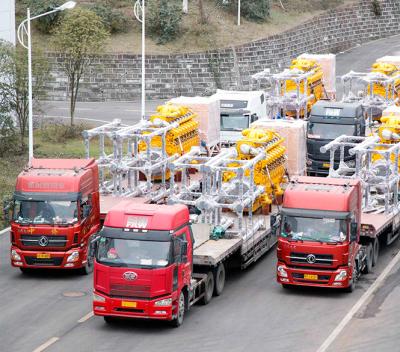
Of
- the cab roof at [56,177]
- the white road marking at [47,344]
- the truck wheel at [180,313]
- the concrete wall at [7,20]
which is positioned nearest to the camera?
the white road marking at [47,344]

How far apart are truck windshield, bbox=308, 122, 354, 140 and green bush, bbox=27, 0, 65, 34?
2920cm

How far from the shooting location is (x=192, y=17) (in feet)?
254

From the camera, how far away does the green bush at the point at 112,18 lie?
7438 centimetres

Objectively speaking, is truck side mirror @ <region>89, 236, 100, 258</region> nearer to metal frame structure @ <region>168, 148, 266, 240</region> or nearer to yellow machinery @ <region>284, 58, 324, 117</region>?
metal frame structure @ <region>168, 148, 266, 240</region>

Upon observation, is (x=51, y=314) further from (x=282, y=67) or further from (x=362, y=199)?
(x=282, y=67)

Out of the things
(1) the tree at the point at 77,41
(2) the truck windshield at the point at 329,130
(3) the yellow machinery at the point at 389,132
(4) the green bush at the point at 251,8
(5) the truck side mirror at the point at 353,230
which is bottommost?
(5) the truck side mirror at the point at 353,230

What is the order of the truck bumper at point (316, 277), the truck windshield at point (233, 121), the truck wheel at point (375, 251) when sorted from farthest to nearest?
the truck windshield at point (233, 121) < the truck wheel at point (375, 251) < the truck bumper at point (316, 277)

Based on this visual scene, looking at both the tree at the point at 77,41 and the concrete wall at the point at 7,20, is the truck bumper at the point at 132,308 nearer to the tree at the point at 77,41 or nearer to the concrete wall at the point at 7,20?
the tree at the point at 77,41

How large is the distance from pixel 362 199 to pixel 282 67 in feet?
131

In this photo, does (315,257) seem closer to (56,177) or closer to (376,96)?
(56,177)

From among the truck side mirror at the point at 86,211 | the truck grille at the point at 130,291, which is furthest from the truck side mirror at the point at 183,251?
the truck side mirror at the point at 86,211

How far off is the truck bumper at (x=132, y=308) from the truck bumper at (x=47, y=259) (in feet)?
17.4

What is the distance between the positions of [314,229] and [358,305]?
249 cm

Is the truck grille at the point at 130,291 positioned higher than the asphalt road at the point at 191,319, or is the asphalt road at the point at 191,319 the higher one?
the truck grille at the point at 130,291
